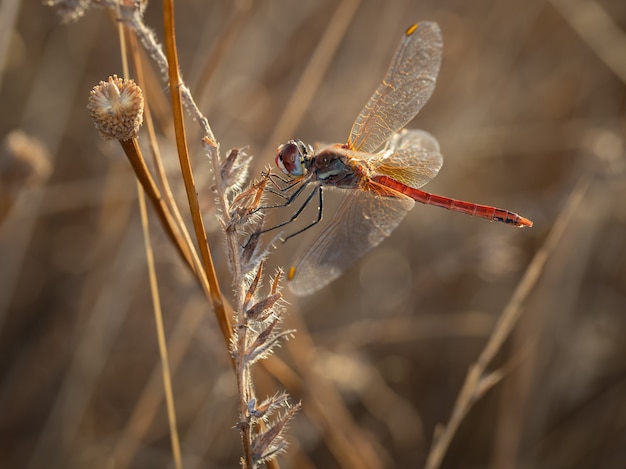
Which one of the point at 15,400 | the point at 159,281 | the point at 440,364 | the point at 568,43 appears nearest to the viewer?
the point at 15,400

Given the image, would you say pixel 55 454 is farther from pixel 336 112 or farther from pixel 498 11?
pixel 498 11

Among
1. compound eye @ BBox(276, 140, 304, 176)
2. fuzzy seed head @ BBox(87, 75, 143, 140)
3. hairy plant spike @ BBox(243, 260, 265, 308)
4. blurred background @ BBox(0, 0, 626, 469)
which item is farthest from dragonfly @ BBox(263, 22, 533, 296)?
fuzzy seed head @ BBox(87, 75, 143, 140)

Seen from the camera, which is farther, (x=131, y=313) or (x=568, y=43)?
(x=568, y=43)

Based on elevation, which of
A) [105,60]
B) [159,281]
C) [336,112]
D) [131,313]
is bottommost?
[131,313]

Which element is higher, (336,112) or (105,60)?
(336,112)

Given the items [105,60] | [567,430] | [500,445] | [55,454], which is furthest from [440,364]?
[105,60]

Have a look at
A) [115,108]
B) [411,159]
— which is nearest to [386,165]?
[411,159]

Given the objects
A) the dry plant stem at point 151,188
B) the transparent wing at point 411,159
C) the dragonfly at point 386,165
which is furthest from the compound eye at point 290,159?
the dry plant stem at point 151,188
